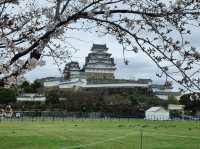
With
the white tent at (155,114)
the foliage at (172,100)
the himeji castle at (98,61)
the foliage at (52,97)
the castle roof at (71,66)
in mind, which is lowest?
the white tent at (155,114)

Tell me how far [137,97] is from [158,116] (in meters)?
5.66

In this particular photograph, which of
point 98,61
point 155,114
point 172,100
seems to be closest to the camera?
point 98,61

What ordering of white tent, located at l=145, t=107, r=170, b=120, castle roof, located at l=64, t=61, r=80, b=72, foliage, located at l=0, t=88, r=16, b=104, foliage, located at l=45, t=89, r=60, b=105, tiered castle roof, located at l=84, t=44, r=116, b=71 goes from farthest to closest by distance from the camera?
white tent, located at l=145, t=107, r=170, b=120 → foliage, located at l=45, t=89, r=60, b=105 → tiered castle roof, located at l=84, t=44, r=116, b=71 → foliage, located at l=0, t=88, r=16, b=104 → castle roof, located at l=64, t=61, r=80, b=72

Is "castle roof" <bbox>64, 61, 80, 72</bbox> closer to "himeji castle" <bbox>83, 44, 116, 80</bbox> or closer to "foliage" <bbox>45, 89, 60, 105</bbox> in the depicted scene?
"himeji castle" <bbox>83, 44, 116, 80</bbox>

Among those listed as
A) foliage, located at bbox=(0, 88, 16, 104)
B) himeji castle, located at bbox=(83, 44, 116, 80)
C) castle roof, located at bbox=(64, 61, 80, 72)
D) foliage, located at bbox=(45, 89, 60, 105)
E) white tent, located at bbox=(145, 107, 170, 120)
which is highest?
himeji castle, located at bbox=(83, 44, 116, 80)

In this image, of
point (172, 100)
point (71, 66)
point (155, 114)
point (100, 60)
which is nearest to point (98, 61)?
point (100, 60)

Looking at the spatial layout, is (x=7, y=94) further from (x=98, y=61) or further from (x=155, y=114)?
(x=155, y=114)

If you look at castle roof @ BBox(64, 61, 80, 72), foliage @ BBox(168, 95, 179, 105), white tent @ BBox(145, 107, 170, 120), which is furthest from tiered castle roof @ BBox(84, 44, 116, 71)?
foliage @ BBox(168, 95, 179, 105)

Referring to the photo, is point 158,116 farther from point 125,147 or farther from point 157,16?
point 157,16

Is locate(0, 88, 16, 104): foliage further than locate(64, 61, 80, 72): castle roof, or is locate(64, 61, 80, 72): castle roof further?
locate(0, 88, 16, 104): foliage

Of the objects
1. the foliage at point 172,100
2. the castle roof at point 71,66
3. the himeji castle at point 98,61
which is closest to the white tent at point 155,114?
the foliage at point 172,100

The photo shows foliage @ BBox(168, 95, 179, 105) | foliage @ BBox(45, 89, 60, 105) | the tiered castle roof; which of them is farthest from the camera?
foliage @ BBox(168, 95, 179, 105)

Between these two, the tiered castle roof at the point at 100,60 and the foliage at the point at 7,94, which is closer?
the foliage at the point at 7,94

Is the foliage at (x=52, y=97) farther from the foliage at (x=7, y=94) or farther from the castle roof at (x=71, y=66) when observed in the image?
the castle roof at (x=71, y=66)
